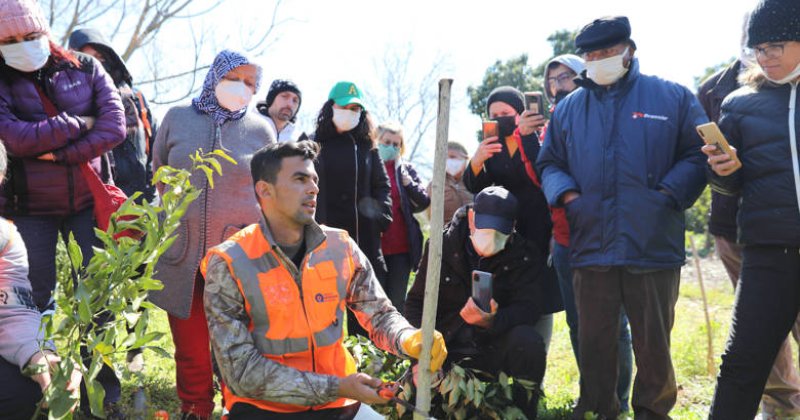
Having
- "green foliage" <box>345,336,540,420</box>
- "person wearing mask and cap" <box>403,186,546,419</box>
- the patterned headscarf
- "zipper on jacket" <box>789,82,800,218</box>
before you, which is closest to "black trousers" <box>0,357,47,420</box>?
"green foliage" <box>345,336,540,420</box>

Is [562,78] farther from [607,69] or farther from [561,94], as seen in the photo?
[607,69]

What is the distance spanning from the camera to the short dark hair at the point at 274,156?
10.6 ft

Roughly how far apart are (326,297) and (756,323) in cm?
206

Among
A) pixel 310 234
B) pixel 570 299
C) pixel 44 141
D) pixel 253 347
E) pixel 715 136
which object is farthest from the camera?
pixel 570 299

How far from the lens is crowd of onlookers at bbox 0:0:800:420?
9.84 feet

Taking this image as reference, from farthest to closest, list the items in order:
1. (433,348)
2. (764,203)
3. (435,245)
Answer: (764,203) < (433,348) < (435,245)

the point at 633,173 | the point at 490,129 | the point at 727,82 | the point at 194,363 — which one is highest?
the point at 727,82

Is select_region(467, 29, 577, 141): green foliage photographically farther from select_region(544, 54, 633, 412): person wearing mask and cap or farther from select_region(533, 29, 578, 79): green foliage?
select_region(544, 54, 633, 412): person wearing mask and cap

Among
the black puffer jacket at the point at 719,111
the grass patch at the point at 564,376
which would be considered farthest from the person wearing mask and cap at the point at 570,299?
the black puffer jacket at the point at 719,111

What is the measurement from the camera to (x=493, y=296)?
4262 millimetres

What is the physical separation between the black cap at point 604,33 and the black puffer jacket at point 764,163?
67 centimetres

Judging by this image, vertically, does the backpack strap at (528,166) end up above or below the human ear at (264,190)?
below

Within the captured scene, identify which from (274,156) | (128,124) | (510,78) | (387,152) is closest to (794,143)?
(274,156)

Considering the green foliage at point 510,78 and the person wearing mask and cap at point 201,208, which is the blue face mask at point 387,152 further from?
the green foliage at point 510,78
